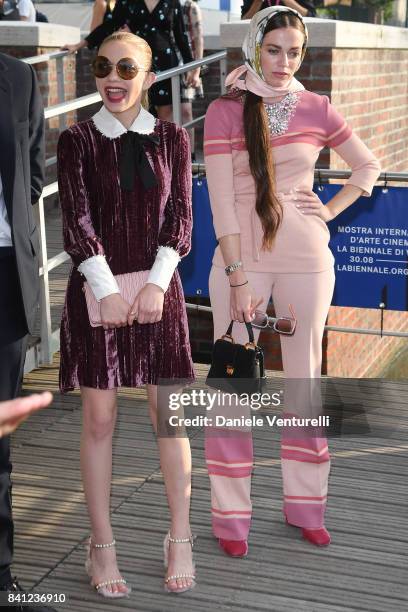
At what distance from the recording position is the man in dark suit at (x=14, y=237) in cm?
331

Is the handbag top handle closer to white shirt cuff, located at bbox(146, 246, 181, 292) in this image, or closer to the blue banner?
white shirt cuff, located at bbox(146, 246, 181, 292)

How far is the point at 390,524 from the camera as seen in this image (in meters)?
4.35

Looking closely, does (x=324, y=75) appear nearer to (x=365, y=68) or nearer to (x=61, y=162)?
(x=365, y=68)

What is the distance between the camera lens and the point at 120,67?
3.44 metres

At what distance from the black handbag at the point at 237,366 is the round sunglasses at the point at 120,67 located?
1004mm

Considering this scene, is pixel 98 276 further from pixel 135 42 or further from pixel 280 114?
pixel 280 114

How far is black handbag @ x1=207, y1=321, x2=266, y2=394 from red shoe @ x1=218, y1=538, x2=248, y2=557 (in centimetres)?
65

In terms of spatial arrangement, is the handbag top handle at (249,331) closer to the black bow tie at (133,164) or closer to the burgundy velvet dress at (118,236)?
the burgundy velvet dress at (118,236)

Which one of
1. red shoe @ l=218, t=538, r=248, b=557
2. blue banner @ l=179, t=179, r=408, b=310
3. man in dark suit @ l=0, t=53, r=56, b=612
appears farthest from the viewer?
blue banner @ l=179, t=179, r=408, b=310

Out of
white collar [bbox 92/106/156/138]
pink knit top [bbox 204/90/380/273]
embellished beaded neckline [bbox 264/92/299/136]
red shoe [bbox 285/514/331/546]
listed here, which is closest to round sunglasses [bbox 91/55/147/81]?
white collar [bbox 92/106/156/138]

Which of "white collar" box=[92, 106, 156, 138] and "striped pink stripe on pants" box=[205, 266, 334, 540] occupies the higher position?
"white collar" box=[92, 106, 156, 138]

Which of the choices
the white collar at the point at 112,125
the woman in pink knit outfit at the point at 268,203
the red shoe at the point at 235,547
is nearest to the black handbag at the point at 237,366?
the woman in pink knit outfit at the point at 268,203

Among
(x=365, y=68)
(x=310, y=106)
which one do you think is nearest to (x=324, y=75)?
(x=365, y=68)

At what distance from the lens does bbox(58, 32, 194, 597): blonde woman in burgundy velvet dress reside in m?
3.50
